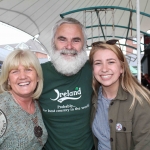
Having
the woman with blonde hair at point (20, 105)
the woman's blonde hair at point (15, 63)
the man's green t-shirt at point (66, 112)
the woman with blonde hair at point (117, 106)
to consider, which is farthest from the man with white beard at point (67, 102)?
the woman's blonde hair at point (15, 63)

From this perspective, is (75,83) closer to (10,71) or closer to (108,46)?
(108,46)

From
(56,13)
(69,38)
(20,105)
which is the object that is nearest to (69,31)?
(69,38)

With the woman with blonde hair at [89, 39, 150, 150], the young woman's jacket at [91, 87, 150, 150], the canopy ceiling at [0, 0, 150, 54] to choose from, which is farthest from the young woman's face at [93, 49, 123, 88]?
the canopy ceiling at [0, 0, 150, 54]

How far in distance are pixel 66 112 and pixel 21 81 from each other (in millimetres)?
569

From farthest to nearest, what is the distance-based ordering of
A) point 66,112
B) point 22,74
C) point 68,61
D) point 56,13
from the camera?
point 56,13
point 68,61
point 66,112
point 22,74

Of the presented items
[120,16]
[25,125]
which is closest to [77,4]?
[120,16]

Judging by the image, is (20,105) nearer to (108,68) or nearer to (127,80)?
(108,68)

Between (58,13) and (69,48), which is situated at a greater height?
(58,13)

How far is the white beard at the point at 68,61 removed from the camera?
212 centimetres

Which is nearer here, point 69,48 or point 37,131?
point 37,131

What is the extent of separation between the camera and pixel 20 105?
1.67 m

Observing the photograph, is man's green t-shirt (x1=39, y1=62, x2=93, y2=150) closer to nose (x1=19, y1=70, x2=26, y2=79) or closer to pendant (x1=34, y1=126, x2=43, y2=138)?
pendant (x1=34, y1=126, x2=43, y2=138)

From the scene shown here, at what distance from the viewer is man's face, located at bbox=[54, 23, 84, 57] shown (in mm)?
2266

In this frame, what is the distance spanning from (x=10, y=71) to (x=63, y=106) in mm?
615
